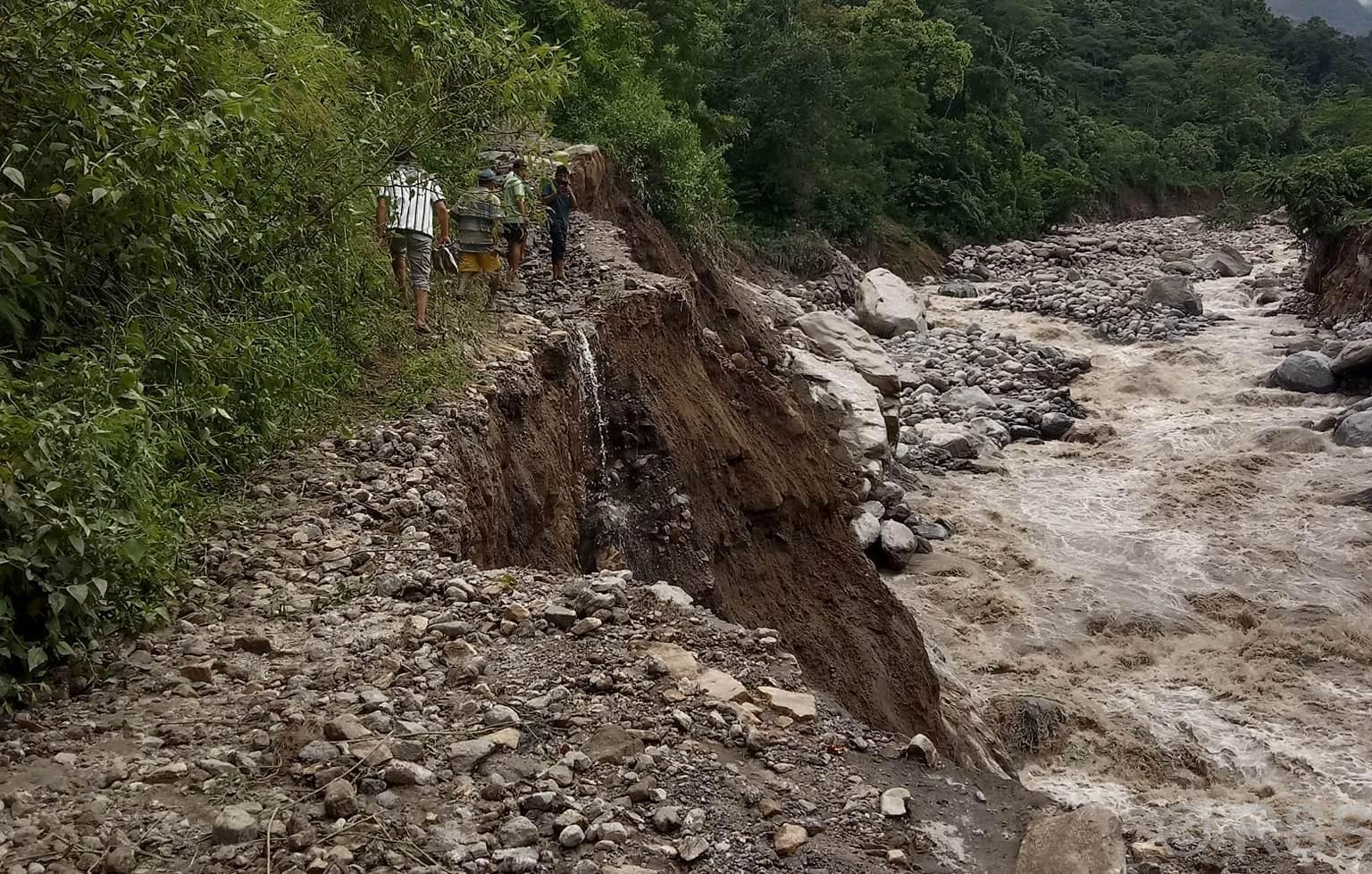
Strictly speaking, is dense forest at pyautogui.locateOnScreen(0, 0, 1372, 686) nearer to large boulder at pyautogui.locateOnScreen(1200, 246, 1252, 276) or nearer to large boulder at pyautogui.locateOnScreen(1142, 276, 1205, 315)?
large boulder at pyautogui.locateOnScreen(1142, 276, 1205, 315)

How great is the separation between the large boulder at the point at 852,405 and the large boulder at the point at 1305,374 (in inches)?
329

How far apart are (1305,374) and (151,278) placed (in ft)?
59.9

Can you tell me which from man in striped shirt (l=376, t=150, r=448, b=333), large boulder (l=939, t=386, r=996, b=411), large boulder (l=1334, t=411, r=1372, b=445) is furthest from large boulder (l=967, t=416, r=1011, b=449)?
man in striped shirt (l=376, t=150, r=448, b=333)

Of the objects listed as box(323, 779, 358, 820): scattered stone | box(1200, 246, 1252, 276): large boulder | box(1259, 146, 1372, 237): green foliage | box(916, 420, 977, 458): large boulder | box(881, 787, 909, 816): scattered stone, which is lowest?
box(916, 420, 977, 458): large boulder

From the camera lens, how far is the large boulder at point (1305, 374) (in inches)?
666

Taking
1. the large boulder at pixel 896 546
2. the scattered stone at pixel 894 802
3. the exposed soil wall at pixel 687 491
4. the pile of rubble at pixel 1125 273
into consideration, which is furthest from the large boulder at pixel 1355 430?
the scattered stone at pixel 894 802

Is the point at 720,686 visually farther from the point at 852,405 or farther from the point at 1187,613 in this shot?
the point at 852,405

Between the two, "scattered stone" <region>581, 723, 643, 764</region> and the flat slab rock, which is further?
the flat slab rock

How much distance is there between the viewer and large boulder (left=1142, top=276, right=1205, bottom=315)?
2242 cm

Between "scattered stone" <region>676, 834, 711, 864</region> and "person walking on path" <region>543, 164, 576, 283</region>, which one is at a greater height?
"person walking on path" <region>543, 164, 576, 283</region>

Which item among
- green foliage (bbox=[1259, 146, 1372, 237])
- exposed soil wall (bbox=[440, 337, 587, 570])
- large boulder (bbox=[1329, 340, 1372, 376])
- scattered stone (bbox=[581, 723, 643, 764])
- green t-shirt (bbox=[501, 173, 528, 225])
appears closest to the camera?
scattered stone (bbox=[581, 723, 643, 764])

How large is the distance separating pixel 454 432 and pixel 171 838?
12.2ft

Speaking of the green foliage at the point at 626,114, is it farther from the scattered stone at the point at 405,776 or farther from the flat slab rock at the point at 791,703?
the scattered stone at the point at 405,776

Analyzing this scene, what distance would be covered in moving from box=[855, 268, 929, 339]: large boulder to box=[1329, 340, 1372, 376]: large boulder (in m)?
7.87
